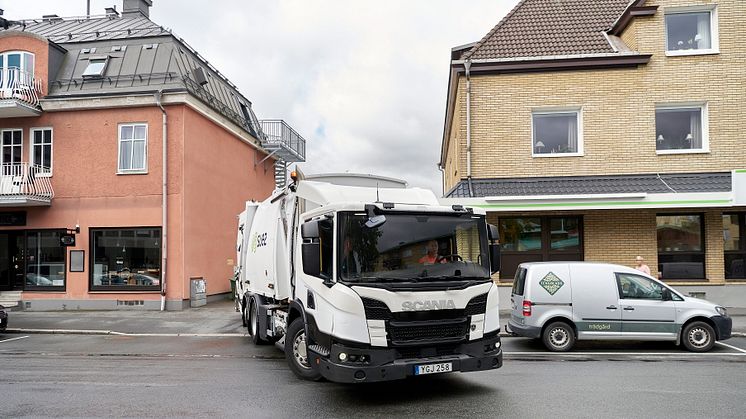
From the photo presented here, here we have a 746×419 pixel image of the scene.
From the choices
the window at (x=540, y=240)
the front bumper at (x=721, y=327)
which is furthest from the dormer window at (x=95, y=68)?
the front bumper at (x=721, y=327)

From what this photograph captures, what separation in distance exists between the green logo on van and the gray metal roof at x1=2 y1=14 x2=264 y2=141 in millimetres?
12736

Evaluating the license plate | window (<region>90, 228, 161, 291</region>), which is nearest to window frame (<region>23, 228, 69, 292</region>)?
window (<region>90, 228, 161, 291</region>)

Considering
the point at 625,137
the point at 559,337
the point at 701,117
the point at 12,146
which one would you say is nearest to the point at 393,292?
the point at 559,337

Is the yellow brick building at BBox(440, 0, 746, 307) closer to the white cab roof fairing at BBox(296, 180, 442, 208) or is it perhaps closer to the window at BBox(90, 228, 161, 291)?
the white cab roof fairing at BBox(296, 180, 442, 208)

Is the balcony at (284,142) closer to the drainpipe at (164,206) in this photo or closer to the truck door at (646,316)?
the drainpipe at (164,206)

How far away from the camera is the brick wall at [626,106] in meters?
15.7

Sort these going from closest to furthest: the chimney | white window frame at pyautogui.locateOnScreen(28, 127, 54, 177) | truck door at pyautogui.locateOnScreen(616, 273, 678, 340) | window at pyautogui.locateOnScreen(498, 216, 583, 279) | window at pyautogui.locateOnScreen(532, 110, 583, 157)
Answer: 1. truck door at pyautogui.locateOnScreen(616, 273, 678, 340)
2. window at pyautogui.locateOnScreen(498, 216, 583, 279)
3. window at pyautogui.locateOnScreen(532, 110, 583, 157)
4. white window frame at pyautogui.locateOnScreen(28, 127, 54, 177)
5. the chimney

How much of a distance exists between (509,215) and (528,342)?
15.8 ft

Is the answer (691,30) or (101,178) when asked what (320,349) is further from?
(691,30)

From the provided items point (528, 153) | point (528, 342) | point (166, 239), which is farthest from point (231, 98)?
point (528, 342)

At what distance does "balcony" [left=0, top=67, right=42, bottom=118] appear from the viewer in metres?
17.5

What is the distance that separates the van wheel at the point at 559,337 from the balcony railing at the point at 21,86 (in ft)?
56.0

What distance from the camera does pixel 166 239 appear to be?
17484 mm

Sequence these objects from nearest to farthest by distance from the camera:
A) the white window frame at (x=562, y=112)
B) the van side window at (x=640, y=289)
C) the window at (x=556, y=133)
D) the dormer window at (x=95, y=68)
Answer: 1. the van side window at (x=640, y=289)
2. the white window frame at (x=562, y=112)
3. the window at (x=556, y=133)
4. the dormer window at (x=95, y=68)
